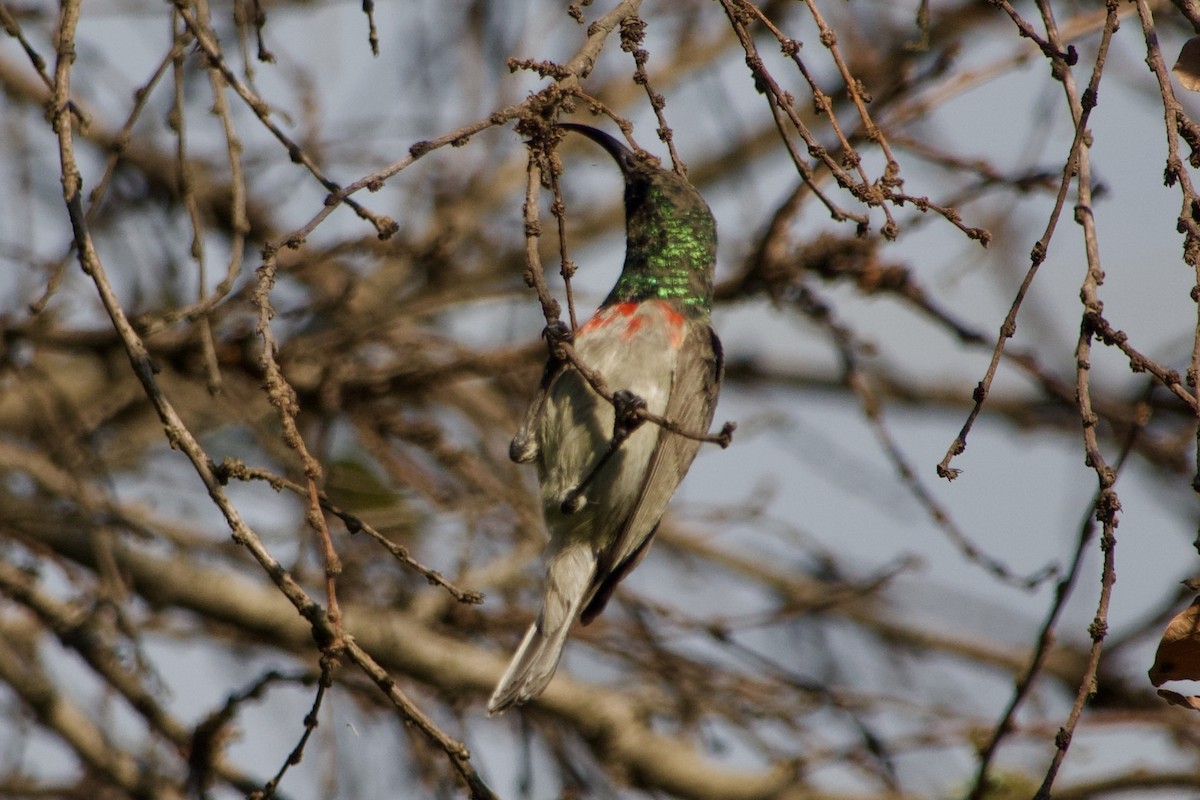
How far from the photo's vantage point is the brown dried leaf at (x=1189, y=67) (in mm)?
2326

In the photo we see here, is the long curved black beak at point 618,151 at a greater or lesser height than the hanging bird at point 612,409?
greater

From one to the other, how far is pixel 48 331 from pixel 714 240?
92.9 inches

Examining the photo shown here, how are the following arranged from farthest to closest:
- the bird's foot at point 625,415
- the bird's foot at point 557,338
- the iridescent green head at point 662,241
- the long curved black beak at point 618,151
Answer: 1. the iridescent green head at point 662,241
2. the long curved black beak at point 618,151
3. the bird's foot at point 625,415
4. the bird's foot at point 557,338

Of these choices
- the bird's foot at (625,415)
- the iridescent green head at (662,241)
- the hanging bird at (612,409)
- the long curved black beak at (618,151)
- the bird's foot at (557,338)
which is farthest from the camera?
the iridescent green head at (662,241)

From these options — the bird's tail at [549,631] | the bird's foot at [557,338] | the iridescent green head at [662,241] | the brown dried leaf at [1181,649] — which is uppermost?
the iridescent green head at [662,241]

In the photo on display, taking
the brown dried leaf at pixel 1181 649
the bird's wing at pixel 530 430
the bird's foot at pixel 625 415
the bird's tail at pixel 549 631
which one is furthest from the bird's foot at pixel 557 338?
the bird's tail at pixel 549 631

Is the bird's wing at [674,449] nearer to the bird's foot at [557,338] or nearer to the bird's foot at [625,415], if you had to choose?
the bird's foot at [625,415]

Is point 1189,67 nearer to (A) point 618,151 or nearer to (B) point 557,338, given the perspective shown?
(B) point 557,338

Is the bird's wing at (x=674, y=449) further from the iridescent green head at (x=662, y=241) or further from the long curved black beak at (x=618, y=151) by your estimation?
the long curved black beak at (x=618, y=151)

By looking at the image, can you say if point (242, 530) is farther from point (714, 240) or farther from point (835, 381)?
point (835, 381)

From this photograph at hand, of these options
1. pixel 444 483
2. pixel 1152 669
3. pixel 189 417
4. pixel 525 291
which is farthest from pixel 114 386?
pixel 1152 669

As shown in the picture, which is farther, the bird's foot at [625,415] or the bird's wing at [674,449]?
the bird's wing at [674,449]

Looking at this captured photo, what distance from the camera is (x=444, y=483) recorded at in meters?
5.20

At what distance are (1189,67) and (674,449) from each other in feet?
5.99
